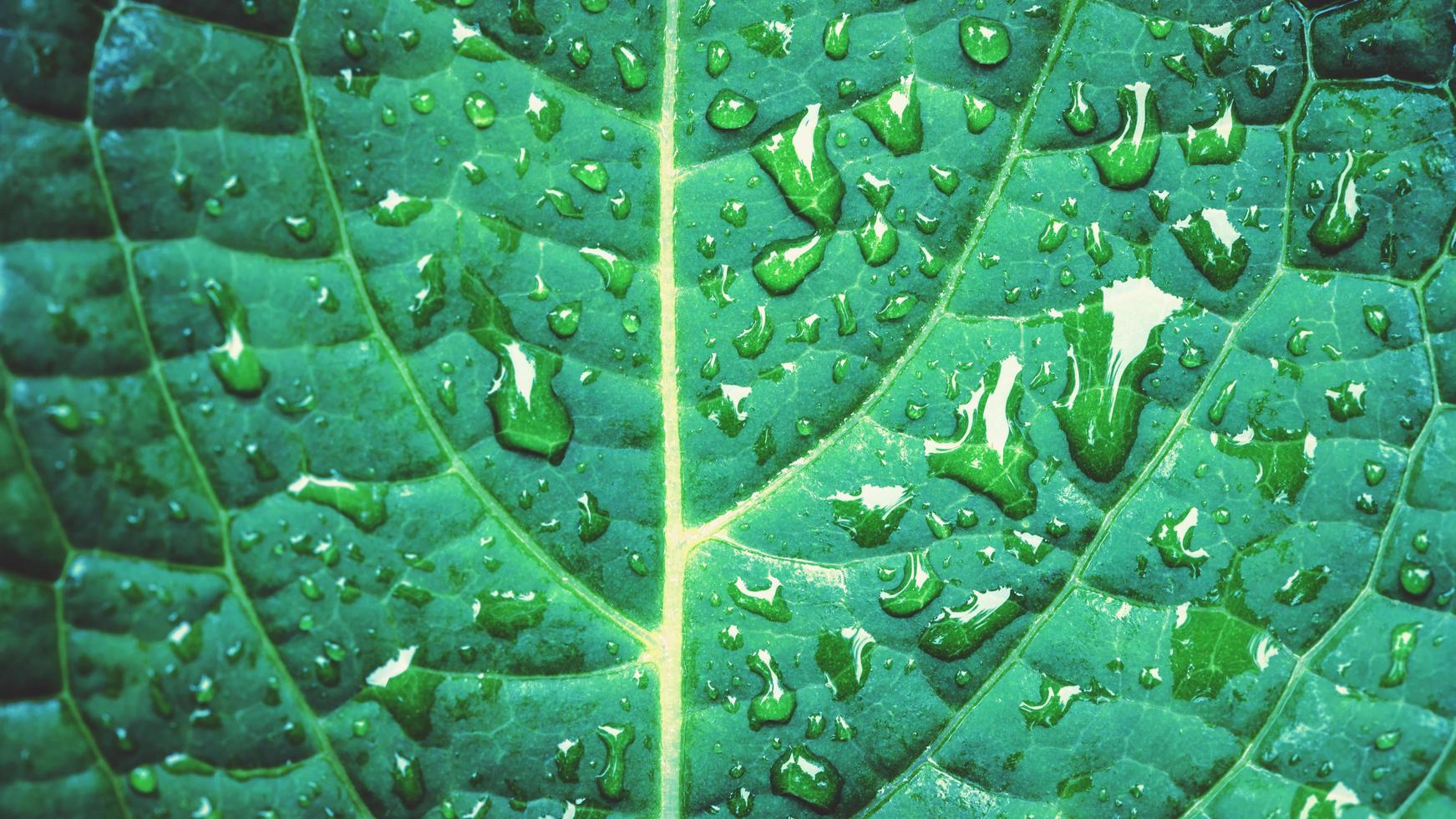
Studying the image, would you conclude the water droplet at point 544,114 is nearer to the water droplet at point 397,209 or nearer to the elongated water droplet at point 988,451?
the water droplet at point 397,209

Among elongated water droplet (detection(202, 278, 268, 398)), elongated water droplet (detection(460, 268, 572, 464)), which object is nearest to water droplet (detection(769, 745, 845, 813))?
elongated water droplet (detection(460, 268, 572, 464))

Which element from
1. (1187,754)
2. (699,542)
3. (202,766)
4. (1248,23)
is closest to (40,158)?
(202,766)

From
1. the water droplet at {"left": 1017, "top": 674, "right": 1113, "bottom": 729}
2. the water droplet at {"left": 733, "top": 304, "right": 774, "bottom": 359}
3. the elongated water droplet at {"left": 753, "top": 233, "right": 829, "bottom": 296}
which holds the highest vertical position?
the elongated water droplet at {"left": 753, "top": 233, "right": 829, "bottom": 296}

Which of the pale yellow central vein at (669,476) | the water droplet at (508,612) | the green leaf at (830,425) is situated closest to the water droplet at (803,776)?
the green leaf at (830,425)

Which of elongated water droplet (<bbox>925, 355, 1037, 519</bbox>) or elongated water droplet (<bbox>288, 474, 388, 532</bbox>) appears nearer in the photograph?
elongated water droplet (<bbox>288, 474, 388, 532</bbox>)

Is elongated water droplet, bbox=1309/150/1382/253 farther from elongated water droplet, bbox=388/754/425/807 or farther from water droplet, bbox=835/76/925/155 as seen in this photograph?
elongated water droplet, bbox=388/754/425/807

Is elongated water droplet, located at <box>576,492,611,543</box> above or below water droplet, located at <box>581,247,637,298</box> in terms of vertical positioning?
below

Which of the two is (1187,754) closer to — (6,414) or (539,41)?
(539,41)
